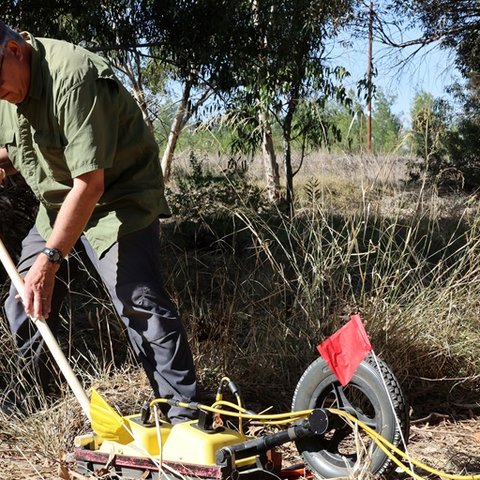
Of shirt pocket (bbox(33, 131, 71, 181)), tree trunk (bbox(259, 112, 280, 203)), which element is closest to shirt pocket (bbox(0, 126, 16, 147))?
shirt pocket (bbox(33, 131, 71, 181))

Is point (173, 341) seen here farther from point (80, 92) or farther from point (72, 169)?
point (80, 92)

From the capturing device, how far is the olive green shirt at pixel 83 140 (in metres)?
3.20

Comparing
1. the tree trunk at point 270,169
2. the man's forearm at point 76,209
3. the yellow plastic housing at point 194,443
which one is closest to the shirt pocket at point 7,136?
the man's forearm at point 76,209

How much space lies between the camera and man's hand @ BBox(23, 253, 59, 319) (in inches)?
126

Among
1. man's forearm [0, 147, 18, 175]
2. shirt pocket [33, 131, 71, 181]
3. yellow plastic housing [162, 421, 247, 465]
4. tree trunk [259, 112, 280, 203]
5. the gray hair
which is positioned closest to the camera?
yellow plastic housing [162, 421, 247, 465]

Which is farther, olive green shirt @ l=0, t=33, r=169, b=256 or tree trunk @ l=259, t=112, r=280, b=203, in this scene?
tree trunk @ l=259, t=112, r=280, b=203

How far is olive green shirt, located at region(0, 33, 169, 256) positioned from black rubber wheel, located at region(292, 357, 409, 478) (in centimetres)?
99

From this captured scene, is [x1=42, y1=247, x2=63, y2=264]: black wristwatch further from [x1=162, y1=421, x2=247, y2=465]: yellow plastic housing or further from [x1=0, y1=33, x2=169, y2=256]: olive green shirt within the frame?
[x1=162, y1=421, x2=247, y2=465]: yellow plastic housing

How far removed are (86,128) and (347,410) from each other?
1500 mm

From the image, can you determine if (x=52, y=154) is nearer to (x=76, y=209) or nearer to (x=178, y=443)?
(x=76, y=209)

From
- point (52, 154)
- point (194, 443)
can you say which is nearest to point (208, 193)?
point (52, 154)

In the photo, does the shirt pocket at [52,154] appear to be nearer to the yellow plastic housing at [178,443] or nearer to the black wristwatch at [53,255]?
the black wristwatch at [53,255]

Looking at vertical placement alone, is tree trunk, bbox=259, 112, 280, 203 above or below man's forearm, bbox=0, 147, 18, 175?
below

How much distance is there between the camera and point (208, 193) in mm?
7742
